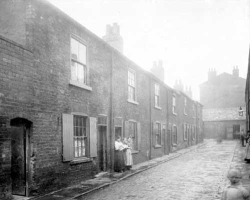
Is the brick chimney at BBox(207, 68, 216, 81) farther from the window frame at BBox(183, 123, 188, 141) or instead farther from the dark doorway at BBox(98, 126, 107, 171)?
the dark doorway at BBox(98, 126, 107, 171)

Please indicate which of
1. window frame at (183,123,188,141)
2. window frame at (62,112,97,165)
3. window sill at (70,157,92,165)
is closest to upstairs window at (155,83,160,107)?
window frame at (62,112,97,165)

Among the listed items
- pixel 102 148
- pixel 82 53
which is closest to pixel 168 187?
pixel 102 148

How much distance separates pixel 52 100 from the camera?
8.64 metres

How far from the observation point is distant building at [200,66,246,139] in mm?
48812

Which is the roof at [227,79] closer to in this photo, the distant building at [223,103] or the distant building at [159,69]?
the distant building at [223,103]

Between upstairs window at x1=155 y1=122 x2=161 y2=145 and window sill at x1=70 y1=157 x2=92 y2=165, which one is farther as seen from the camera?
upstairs window at x1=155 y1=122 x2=161 y2=145

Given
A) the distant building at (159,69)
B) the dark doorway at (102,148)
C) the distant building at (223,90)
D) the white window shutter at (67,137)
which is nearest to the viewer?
the white window shutter at (67,137)

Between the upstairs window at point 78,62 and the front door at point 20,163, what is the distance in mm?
3022

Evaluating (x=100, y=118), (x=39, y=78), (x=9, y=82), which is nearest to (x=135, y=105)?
(x=100, y=118)

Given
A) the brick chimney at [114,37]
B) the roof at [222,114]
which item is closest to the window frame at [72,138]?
the brick chimney at [114,37]

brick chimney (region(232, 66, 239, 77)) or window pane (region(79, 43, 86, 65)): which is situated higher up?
brick chimney (region(232, 66, 239, 77))

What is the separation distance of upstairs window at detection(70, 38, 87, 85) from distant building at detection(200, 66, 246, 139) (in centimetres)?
4345

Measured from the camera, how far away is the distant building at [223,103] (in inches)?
1922

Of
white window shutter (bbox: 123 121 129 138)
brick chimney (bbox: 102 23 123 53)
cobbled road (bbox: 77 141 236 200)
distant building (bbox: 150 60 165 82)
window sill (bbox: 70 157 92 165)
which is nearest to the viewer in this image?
cobbled road (bbox: 77 141 236 200)
